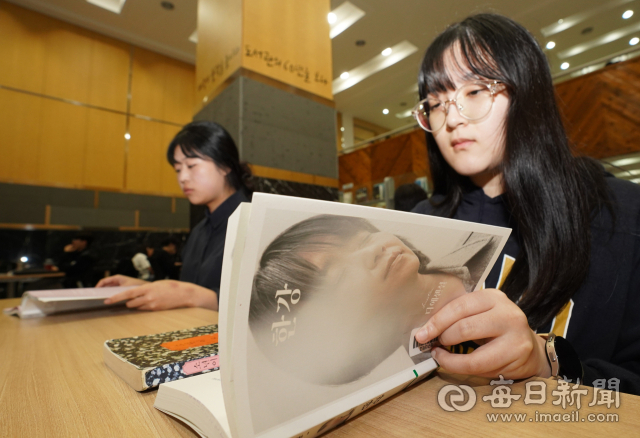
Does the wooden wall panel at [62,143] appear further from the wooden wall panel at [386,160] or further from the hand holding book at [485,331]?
the hand holding book at [485,331]

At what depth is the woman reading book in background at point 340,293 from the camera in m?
0.28

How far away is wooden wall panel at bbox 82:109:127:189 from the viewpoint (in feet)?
15.7

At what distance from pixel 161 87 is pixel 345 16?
3.20 metres

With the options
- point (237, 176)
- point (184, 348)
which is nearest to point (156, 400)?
point (184, 348)

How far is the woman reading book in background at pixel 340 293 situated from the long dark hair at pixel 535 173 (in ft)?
1.28

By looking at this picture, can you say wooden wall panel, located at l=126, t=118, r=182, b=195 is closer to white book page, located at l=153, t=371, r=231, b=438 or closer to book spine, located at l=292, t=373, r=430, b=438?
white book page, located at l=153, t=371, r=231, b=438

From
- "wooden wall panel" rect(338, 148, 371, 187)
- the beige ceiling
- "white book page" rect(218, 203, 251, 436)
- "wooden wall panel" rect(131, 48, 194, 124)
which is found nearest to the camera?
"white book page" rect(218, 203, 251, 436)

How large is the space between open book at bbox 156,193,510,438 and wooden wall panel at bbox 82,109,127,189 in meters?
5.42

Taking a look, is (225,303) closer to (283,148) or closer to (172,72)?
(283,148)

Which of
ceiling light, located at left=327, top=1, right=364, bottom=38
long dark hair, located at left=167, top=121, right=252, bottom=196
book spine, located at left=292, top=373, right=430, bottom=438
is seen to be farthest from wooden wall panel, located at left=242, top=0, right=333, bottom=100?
ceiling light, located at left=327, top=1, right=364, bottom=38

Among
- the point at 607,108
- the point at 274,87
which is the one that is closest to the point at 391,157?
the point at 607,108

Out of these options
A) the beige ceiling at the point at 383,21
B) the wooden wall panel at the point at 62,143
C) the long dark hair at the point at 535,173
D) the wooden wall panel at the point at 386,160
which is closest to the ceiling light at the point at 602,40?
the beige ceiling at the point at 383,21

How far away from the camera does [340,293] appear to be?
0.32m

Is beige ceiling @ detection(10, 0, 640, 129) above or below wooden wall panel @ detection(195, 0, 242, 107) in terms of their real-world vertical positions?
above
